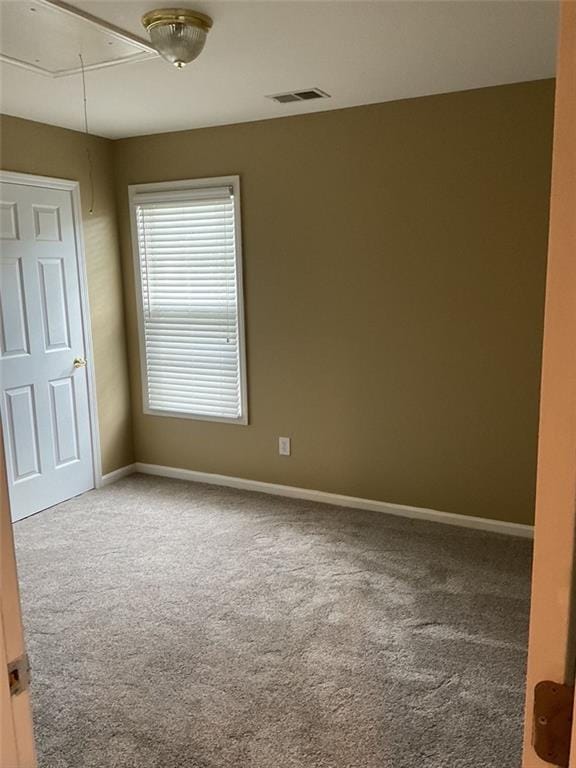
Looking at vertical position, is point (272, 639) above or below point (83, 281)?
below

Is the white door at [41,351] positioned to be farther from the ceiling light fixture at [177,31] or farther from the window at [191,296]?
the ceiling light fixture at [177,31]

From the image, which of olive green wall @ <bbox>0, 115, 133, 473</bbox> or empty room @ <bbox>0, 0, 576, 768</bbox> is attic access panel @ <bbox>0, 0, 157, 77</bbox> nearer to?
empty room @ <bbox>0, 0, 576, 768</bbox>

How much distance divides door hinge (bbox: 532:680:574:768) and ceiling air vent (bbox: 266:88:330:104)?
10.5 feet

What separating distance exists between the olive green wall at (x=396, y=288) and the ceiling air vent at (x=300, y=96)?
0.32m

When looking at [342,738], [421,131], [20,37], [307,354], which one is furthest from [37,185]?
[342,738]

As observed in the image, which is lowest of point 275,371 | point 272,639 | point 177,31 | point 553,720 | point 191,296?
point 272,639

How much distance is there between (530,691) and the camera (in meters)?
0.69

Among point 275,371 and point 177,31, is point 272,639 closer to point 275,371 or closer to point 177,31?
point 275,371

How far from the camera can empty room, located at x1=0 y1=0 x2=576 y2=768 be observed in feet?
7.62

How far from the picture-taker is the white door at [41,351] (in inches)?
151

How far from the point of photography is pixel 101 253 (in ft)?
14.7

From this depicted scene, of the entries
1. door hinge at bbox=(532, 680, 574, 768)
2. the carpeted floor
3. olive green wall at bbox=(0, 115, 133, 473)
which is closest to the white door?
olive green wall at bbox=(0, 115, 133, 473)

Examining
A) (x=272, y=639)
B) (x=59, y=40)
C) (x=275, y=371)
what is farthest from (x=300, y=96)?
(x=272, y=639)

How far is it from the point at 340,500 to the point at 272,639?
1566 millimetres
